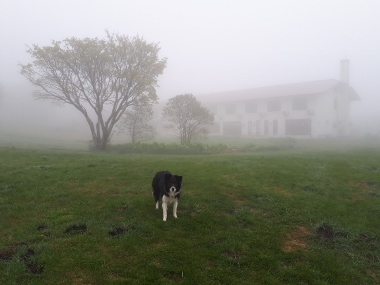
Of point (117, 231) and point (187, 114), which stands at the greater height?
point (187, 114)

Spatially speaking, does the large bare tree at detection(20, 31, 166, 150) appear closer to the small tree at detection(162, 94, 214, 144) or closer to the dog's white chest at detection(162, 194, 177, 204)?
the small tree at detection(162, 94, 214, 144)

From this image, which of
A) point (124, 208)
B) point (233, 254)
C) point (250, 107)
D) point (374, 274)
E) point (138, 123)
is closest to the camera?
point (374, 274)

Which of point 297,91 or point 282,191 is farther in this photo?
point 297,91

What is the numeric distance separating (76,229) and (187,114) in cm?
2737

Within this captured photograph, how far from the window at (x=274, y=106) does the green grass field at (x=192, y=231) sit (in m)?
43.8

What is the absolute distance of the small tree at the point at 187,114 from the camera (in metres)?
35.0

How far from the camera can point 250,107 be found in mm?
61062

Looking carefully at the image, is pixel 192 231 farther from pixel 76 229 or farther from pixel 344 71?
pixel 344 71

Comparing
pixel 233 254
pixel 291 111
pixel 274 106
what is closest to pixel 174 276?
pixel 233 254

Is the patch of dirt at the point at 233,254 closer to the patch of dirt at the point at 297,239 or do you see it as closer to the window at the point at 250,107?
the patch of dirt at the point at 297,239

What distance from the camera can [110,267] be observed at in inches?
263

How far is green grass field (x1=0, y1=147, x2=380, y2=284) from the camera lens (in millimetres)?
6621

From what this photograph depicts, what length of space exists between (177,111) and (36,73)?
15420 millimetres

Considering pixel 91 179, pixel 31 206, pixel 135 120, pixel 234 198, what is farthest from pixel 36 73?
pixel 234 198
